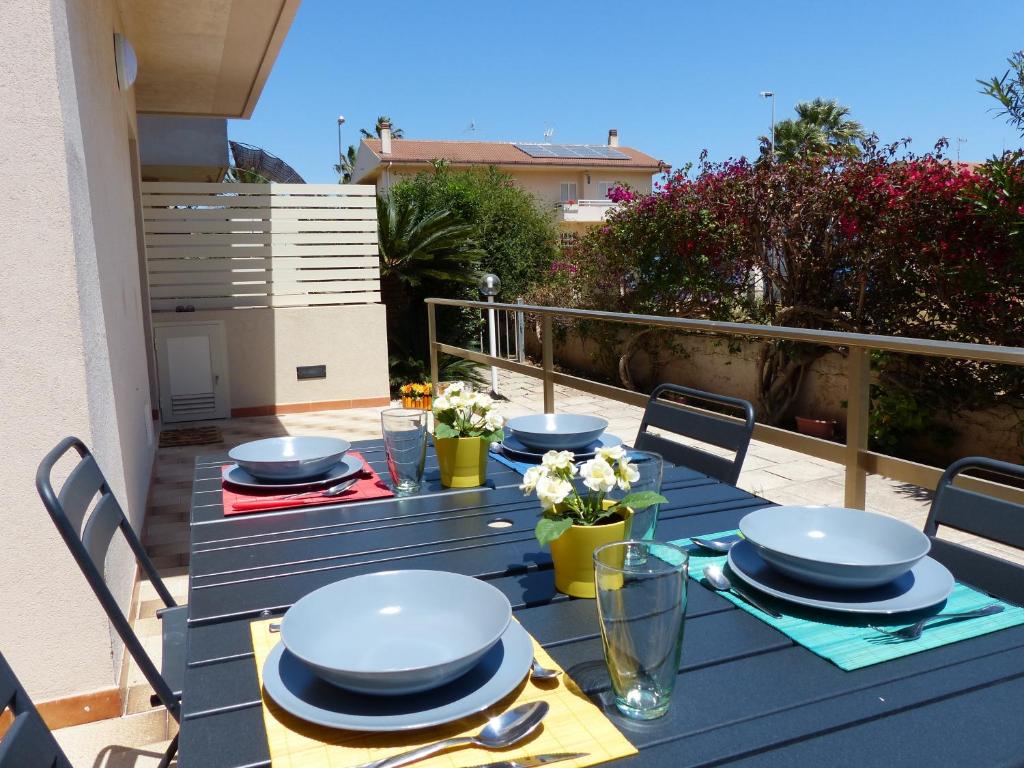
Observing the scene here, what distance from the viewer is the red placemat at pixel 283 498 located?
4.89ft

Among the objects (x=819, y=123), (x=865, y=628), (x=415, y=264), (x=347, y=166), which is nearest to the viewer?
(x=865, y=628)

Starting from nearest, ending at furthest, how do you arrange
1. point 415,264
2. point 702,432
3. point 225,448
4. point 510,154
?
point 702,432 → point 225,448 → point 415,264 → point 510,154

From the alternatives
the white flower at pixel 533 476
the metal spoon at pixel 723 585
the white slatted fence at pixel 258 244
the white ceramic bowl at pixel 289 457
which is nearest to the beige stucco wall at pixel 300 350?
the white slatted fence at pixel 258 244

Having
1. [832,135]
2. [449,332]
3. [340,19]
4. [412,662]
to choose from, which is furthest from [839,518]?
[832,135]

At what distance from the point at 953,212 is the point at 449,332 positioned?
523 cm

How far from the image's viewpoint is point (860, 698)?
2.48 ft

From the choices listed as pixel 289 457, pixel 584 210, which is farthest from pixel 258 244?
pixel 584 210

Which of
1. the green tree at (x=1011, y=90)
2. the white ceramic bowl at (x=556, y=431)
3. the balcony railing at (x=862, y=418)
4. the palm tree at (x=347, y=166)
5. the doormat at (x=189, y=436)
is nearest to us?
the balcony railing at (x=862, y=418)

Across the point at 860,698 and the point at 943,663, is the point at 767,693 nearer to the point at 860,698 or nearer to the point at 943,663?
the point at 860,698

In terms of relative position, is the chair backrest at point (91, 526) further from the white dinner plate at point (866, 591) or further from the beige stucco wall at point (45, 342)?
the white dinner plate at point (866, 591)

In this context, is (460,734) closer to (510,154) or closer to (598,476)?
(598,476)

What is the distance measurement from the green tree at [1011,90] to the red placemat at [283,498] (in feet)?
15.7

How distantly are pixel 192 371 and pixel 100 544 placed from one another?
5315 mm

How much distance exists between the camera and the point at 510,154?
2573 centimetres
